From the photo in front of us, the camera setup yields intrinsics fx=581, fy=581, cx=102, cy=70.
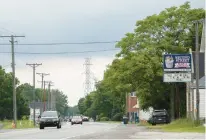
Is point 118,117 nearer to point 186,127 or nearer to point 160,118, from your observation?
point 160,118

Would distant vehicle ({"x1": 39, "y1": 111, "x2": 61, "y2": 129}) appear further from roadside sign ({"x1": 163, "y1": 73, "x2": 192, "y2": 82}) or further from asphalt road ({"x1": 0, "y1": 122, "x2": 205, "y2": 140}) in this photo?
asphalt road ({"x1": 0, "y1": 122, "x2": 205, "y2": 140})

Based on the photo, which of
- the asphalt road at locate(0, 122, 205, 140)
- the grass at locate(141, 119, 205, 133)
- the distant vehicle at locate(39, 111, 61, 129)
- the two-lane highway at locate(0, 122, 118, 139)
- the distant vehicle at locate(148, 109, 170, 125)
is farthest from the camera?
the distant vehicle at locate(148, 109, 170, 125)

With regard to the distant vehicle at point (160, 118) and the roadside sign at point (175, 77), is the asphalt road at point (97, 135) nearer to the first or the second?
the roadside sign at point (175, 77)

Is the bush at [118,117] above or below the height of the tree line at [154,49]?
below

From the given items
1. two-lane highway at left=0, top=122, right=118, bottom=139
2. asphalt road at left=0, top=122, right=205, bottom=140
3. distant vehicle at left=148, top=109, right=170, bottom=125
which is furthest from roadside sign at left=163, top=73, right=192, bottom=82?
distant vehicle at left=148, top=109, right=170, bottom=125

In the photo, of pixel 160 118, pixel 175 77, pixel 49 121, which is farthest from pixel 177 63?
pixel 160 118

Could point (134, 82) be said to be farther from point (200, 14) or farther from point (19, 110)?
point (19, 110)

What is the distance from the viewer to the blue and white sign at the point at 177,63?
145ft

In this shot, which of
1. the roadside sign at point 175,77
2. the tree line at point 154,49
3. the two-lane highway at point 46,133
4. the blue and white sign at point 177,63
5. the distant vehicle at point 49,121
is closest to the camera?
the two-lane highway at point 46,133

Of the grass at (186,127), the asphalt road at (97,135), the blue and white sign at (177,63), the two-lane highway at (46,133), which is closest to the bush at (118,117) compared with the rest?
the grass at (186,127)

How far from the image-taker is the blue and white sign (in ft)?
145

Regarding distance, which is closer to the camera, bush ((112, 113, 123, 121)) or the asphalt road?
the asphalt road

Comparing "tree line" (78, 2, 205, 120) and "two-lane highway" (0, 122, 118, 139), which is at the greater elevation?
"tree line" (78, 2, 205, 120)

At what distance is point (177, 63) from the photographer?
44.8 metres
